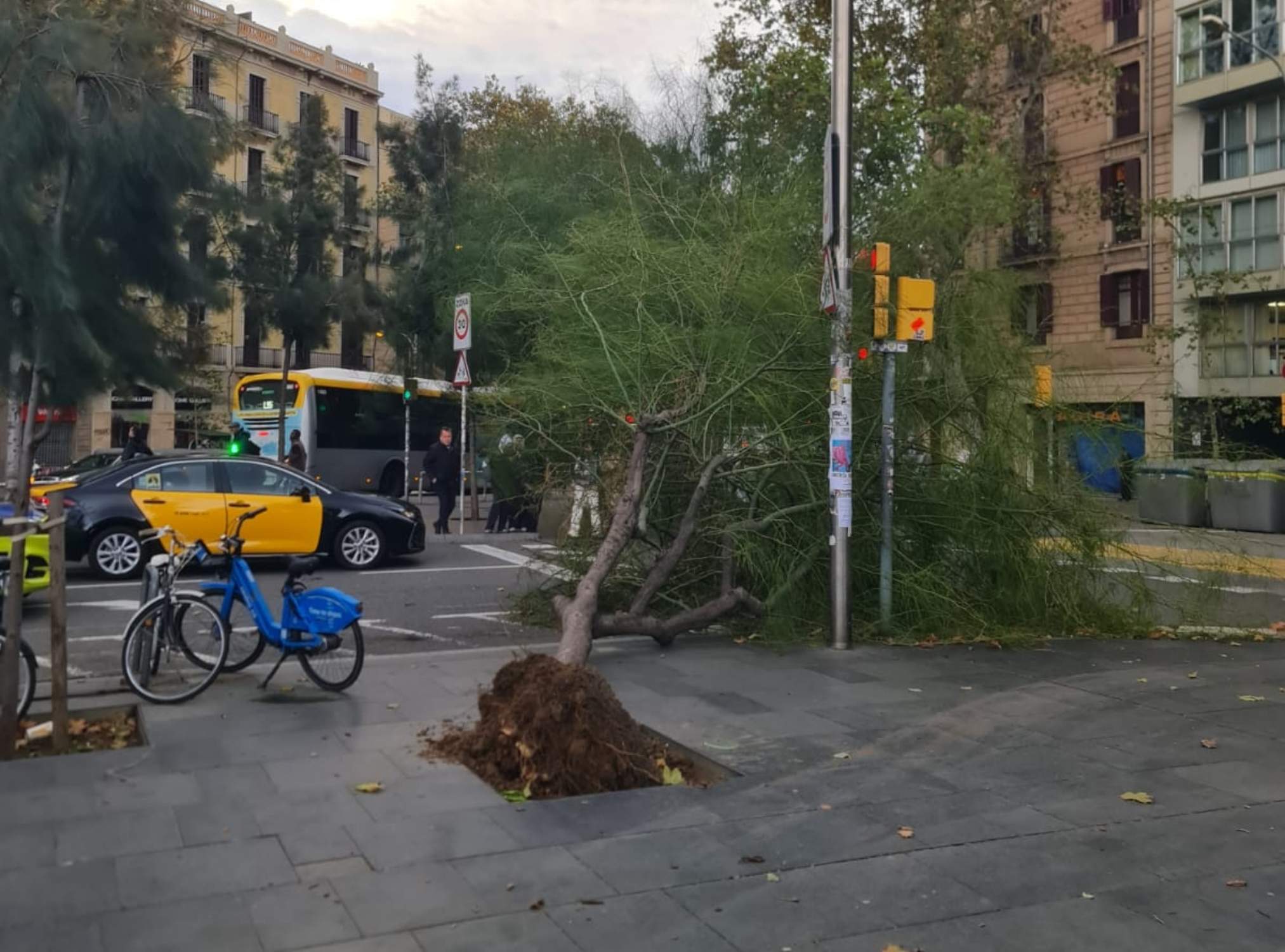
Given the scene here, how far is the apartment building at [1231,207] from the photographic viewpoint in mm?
33094

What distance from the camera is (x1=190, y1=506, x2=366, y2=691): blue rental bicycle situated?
25.2ft

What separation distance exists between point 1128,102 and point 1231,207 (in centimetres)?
511

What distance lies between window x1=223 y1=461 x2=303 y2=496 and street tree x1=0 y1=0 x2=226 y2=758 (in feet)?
24.0

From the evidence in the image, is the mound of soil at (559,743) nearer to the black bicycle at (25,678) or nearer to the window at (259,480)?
the black bicycle at (25,678)

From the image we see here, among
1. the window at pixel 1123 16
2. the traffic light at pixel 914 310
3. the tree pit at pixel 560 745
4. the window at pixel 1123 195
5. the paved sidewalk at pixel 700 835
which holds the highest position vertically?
the window at pixel 1123 16

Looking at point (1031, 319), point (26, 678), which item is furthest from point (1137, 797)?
point (1031, 319)

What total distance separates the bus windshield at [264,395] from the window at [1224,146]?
26585 mm

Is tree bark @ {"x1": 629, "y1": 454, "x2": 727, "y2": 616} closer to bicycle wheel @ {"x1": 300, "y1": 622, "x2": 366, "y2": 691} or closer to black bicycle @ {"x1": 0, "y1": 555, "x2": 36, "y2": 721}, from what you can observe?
bicycle wheel @ {"x1": 300, "y1": 622, "x2": 366, "y2": 691}

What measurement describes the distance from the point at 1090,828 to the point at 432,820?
2.82m

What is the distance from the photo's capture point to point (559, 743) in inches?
227

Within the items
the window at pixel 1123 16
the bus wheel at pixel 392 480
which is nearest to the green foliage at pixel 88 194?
the bus wheel at pixel 392 480

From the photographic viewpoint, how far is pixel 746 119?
67.3 feet

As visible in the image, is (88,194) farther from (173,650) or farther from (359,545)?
(359,545)

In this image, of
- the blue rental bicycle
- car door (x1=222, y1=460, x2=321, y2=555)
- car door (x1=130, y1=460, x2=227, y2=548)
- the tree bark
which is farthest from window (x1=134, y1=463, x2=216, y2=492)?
the tree bark
